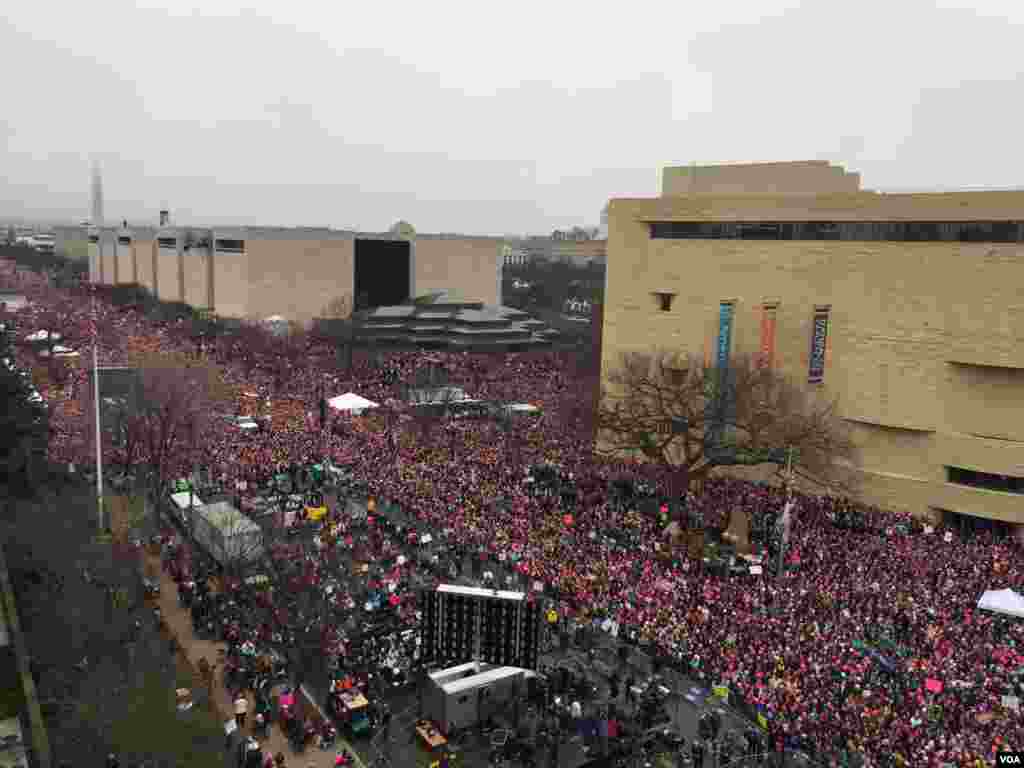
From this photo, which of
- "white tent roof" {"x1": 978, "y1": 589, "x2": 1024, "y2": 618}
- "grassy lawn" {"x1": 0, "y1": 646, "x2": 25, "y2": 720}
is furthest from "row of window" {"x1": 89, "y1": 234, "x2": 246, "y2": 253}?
"white tent roof" {"x1": 978, "y1": 589, "x2": 1024, "y2": 618}

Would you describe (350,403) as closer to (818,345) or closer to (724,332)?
(724,332)

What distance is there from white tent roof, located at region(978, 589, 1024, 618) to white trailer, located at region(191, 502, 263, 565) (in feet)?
63.3

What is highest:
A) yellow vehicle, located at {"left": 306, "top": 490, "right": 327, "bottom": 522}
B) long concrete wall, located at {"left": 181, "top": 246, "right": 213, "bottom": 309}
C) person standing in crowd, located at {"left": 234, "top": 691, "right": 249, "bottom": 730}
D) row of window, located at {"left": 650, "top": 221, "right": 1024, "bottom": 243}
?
row of window, located at {"left": 650, "top": 221, "right": 1024, "bottom": 243}

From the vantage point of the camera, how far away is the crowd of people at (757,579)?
17109mm

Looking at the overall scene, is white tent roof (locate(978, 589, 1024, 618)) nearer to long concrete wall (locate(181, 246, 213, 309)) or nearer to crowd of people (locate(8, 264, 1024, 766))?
crowd of people (locate(8, 264, 1024, 766))

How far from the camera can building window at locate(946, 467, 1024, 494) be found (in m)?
29.2

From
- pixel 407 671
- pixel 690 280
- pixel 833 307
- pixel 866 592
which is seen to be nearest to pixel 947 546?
pixel 866 592

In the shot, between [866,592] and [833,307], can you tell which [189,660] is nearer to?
[866,592]

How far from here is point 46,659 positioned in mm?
19109

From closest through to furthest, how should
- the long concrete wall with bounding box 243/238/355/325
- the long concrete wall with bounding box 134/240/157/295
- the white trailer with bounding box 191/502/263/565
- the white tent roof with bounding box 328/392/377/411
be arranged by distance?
the white trailer with bounding box 191/502/263/565 < the white tent roof with bounding box 328/392/377/411 < the long concrete wall with bounding box 243/238/355/325 < the long concrete wall with bounding box 134/240/157/295

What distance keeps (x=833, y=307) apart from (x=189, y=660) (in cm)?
2542

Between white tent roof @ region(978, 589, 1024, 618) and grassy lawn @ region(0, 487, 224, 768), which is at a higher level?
white tent roof @ region(978, 589, 1024, 618)

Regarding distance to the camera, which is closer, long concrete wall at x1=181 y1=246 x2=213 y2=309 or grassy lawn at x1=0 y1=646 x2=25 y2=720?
grassy lawn at x1=0 y1=646 x2=25 y2=720

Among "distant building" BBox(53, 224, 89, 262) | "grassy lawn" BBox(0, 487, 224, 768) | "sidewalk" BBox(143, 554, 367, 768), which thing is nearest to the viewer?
"grassy lawn" BBox(0, 487, 224, 768)
